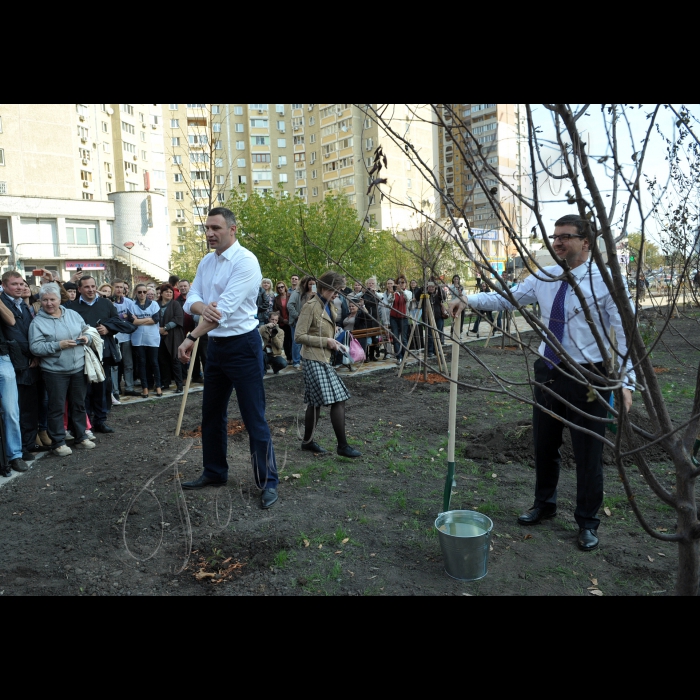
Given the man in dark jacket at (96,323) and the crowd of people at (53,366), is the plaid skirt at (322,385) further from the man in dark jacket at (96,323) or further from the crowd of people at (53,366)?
the man in dark jacket at (96,323)

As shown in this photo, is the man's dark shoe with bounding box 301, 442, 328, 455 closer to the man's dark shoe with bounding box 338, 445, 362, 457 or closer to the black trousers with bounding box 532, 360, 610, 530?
the man's dark shoe with bounding box 338, 445, 362, 457

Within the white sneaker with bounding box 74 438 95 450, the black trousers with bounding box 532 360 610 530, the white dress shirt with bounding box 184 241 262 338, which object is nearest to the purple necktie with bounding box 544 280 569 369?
the black trousers with bounding box 532 360 610 530

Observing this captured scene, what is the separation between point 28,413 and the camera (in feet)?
22.5

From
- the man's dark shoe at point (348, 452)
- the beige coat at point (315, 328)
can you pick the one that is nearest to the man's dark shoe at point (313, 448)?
the man's dark shoe at point (348, 452)

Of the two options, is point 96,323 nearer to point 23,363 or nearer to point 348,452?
point 23,363

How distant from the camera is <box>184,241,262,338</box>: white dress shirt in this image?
4602 mm

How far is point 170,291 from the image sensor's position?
36.1 feet

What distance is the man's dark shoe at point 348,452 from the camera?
6.30 m

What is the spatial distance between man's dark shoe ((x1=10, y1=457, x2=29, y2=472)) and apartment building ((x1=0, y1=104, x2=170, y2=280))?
1745 inches

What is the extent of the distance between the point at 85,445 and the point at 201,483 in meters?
2.69

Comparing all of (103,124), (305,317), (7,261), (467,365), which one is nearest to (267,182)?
(103,124)

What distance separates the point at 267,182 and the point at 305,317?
7859cm

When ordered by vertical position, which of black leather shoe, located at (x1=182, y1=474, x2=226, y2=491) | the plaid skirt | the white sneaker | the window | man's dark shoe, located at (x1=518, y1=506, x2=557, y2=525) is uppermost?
the window
